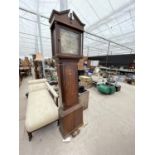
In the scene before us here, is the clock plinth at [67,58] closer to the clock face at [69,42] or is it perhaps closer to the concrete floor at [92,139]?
the clock face at [69,42]

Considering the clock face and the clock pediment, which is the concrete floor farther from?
the clock pediment

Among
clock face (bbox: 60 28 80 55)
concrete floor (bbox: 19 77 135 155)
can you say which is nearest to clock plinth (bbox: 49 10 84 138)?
clock face (bbox: 60 28 80 55)

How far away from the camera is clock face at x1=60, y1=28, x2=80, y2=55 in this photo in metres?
1.21

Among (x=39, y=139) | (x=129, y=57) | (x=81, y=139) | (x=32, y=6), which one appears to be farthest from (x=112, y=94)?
(x=32, y=6)

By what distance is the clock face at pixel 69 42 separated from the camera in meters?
1.21

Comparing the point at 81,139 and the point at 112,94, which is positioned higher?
the point at 112,94

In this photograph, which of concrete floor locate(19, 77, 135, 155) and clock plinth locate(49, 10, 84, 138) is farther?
concrete floor locate(19, 77, 135, 155)

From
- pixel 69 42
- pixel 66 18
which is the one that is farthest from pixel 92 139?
pixel 66 18

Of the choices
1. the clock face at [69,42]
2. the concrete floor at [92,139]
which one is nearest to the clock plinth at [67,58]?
the clock face at [69,42]

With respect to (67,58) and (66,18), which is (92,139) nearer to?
(67,58)

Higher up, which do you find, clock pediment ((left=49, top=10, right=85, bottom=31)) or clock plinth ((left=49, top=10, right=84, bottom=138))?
clock pediment ((left=49, top=10, right=85, bottom=31))

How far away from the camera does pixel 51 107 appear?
161cm
